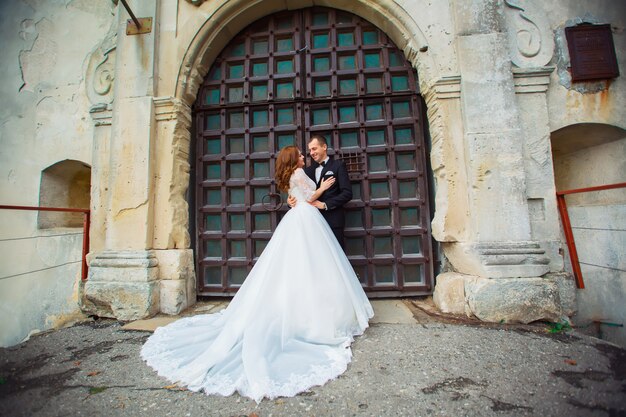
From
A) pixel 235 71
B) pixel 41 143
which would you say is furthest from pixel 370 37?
pixel 41 143

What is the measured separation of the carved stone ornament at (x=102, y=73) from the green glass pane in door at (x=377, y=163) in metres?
3.63

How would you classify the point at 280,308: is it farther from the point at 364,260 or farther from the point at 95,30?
the point at 95,30

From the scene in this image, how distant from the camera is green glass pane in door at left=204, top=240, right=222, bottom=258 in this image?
147 inches

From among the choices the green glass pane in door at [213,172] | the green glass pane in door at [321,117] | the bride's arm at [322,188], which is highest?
the green glass pane in door at [321,117]

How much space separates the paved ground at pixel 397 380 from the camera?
154 cm

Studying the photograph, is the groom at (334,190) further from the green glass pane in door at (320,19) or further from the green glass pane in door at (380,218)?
the green glass pane in door at (320,19)

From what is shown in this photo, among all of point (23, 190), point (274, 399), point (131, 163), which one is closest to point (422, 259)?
point (274, 399)

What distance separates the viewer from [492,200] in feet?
9.68

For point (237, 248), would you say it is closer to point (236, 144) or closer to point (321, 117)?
point (236, 144)

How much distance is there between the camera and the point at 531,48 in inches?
129

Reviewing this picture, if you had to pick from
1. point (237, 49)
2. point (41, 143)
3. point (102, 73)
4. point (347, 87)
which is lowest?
point (41, 143)

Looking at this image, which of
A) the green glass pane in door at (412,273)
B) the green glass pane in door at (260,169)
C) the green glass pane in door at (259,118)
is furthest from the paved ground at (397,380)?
the green glass pane in door at (259,118)

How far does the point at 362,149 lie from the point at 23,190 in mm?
4810

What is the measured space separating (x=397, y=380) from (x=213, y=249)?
9.18ft
